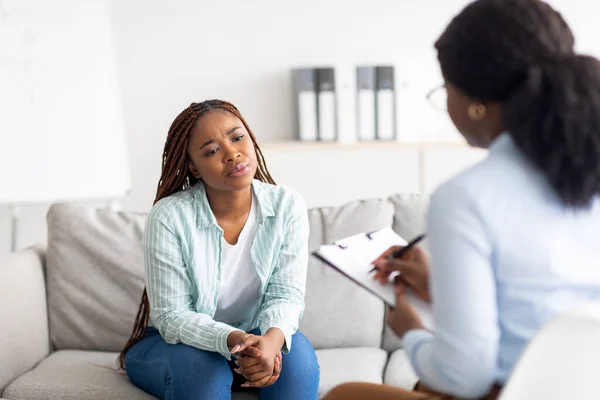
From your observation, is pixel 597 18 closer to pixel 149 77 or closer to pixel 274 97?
pixel 274 97

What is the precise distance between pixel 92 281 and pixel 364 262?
1.32 m

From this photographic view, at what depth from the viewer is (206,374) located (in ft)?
6.28

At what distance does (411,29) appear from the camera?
4.08m

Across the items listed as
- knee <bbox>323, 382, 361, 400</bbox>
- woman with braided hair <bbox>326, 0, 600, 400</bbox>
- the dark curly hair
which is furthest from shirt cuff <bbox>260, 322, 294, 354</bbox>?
the dark curly hair

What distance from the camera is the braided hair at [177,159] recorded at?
2141 mm

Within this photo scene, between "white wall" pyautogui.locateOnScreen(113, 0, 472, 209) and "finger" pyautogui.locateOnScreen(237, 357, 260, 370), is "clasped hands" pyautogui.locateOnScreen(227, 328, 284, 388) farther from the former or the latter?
"white wall" pyautogui.locateOnScreen(113, 0, 472, 209)

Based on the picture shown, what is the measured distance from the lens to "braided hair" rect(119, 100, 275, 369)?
2141mm

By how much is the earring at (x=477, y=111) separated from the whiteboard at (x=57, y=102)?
2654mm

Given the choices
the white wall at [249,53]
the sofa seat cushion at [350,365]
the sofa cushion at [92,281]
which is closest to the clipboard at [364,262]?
the sofa seat cushion at [350,365]

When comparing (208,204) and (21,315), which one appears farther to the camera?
(21,315)

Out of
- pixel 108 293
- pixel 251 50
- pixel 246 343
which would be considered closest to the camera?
pixel 246 343

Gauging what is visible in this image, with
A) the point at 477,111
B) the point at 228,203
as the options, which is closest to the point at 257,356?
the point at 228,203

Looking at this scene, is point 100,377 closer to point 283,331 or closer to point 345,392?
point 283,331

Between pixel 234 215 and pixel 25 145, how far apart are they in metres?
1.68
